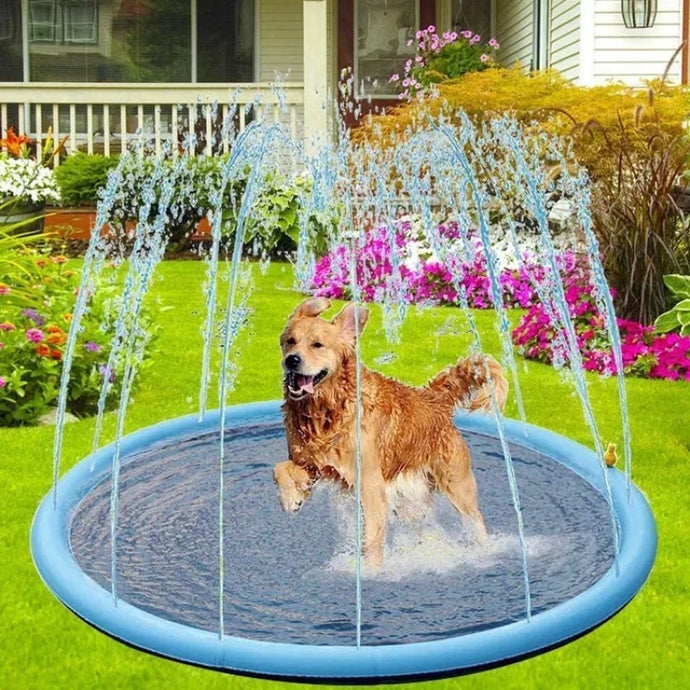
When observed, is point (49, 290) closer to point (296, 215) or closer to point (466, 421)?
point (466, 421)

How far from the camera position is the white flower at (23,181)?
37.4 ft

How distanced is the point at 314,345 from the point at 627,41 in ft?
36.3

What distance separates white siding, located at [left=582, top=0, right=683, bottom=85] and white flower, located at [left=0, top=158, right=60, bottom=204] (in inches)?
260

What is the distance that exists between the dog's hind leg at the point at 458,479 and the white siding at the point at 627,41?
1033 cm

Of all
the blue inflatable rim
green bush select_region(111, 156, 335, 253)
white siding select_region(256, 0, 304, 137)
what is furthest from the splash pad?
white siding select_region(256, 0, 304, 137)

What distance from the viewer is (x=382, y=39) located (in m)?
17.2

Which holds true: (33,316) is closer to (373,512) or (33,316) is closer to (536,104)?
(373,512)

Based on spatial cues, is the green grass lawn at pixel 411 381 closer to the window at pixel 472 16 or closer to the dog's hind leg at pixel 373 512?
the dog's hind leg at pixel 373 512

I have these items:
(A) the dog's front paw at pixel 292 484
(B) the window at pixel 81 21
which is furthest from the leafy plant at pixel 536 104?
(A) the dog's front paw at pixel 292 484

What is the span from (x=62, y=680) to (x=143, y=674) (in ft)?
0.80

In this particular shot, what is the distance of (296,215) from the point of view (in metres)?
11.3

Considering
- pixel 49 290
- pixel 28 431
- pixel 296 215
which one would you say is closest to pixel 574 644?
pixel 28 431

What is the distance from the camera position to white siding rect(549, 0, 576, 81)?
1339 centimetres

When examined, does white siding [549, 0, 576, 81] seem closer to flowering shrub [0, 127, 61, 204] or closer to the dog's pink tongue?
flowering shrub [0, 127, 61, 204]
